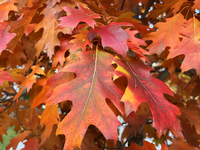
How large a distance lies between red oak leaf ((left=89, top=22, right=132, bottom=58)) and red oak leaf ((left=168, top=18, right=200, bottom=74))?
211 mm

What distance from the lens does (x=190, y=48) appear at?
51cm

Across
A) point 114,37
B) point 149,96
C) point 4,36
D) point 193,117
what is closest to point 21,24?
point 4,36

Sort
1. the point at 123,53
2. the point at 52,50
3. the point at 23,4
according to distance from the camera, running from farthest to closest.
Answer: the point at 23,4, the point at 52,50, the point at 123,53

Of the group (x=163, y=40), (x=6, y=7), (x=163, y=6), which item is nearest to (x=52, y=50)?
(x=6, y=7)

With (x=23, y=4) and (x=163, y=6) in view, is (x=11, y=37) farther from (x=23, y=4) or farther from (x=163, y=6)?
(x=163, y=6)

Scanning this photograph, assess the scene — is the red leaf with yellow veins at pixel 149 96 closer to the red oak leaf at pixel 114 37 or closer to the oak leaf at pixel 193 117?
the red oak leaf at pixel 114 37

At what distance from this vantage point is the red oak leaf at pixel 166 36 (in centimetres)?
54

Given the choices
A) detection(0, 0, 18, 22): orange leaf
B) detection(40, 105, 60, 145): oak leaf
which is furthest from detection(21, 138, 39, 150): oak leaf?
detection(0, 0, 18, 22): orange leaf

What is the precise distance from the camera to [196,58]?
0.50m

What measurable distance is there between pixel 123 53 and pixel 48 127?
13.4 inches

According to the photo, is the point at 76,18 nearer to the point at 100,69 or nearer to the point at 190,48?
the point at 100,69

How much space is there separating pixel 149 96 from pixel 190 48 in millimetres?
244

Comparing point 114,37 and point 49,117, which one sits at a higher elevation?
point 114,37

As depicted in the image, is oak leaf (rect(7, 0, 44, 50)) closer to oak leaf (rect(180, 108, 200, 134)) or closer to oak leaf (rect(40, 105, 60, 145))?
oak leaf (rect(40, 105, 60, 145))
